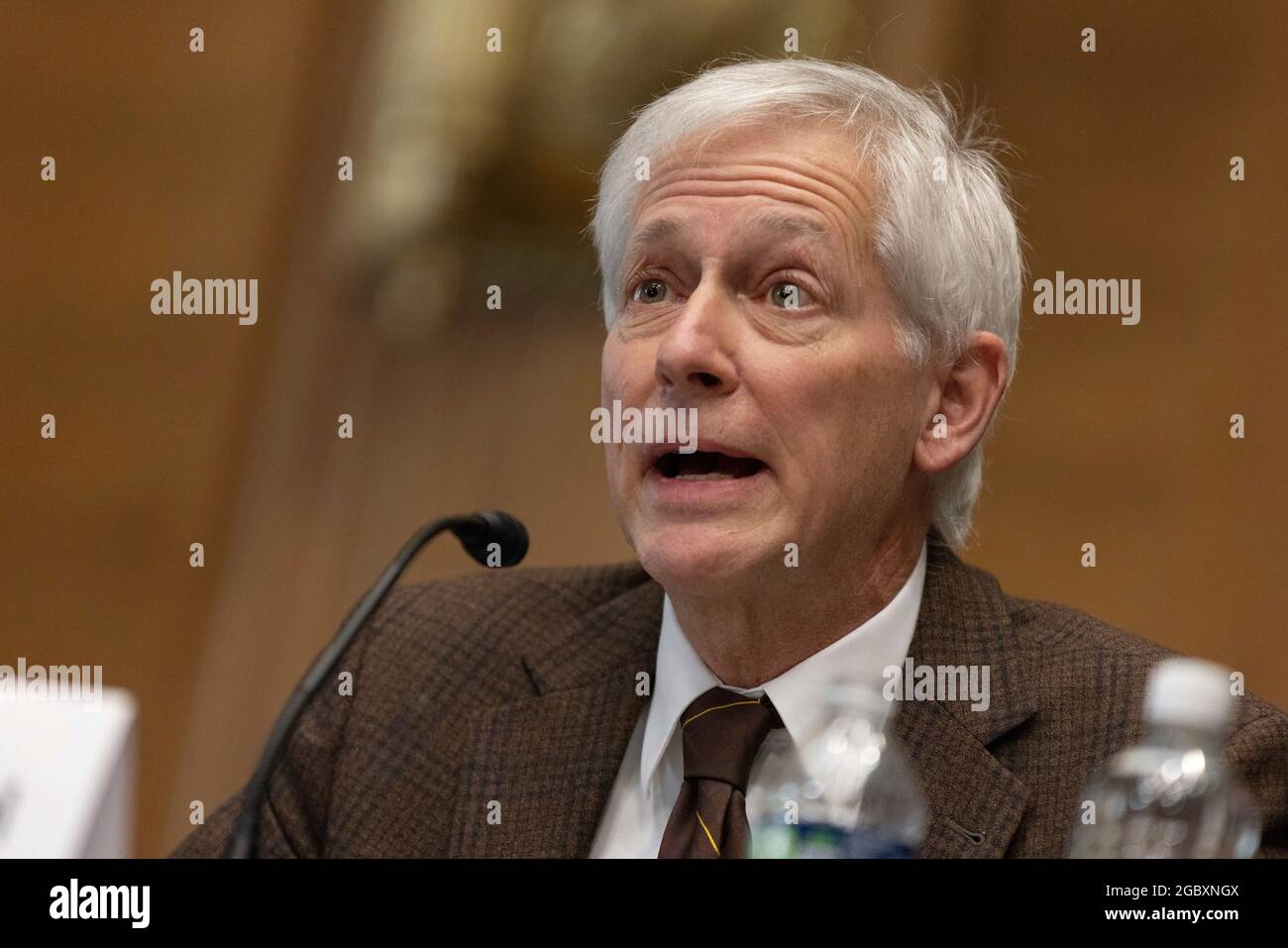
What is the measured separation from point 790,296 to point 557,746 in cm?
66

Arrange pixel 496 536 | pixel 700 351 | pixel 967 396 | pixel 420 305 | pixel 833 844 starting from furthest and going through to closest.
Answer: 1. pixel 420 305
2. pixel 967 396
3. pixel 700 351
4. pixel 496 536
5. pixel 833 844

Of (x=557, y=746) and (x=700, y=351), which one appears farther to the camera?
(x=557, y=746)

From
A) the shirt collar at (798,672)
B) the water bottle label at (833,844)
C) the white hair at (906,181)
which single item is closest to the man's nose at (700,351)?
the white hair at (906,181)

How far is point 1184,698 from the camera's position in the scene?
1689mm

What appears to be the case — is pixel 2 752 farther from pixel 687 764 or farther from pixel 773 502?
pixel 773 502

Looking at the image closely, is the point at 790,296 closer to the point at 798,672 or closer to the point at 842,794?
→ the point at 798,672

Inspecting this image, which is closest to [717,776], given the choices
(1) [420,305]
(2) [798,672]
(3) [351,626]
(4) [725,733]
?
(4) [725,733]

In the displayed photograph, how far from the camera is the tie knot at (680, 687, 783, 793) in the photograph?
168cm

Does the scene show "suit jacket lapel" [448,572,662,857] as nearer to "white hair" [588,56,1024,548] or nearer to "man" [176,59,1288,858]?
"man" [176,59,1288,858]

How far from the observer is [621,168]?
1957 millimetres

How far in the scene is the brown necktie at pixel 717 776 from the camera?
162 centimetres
